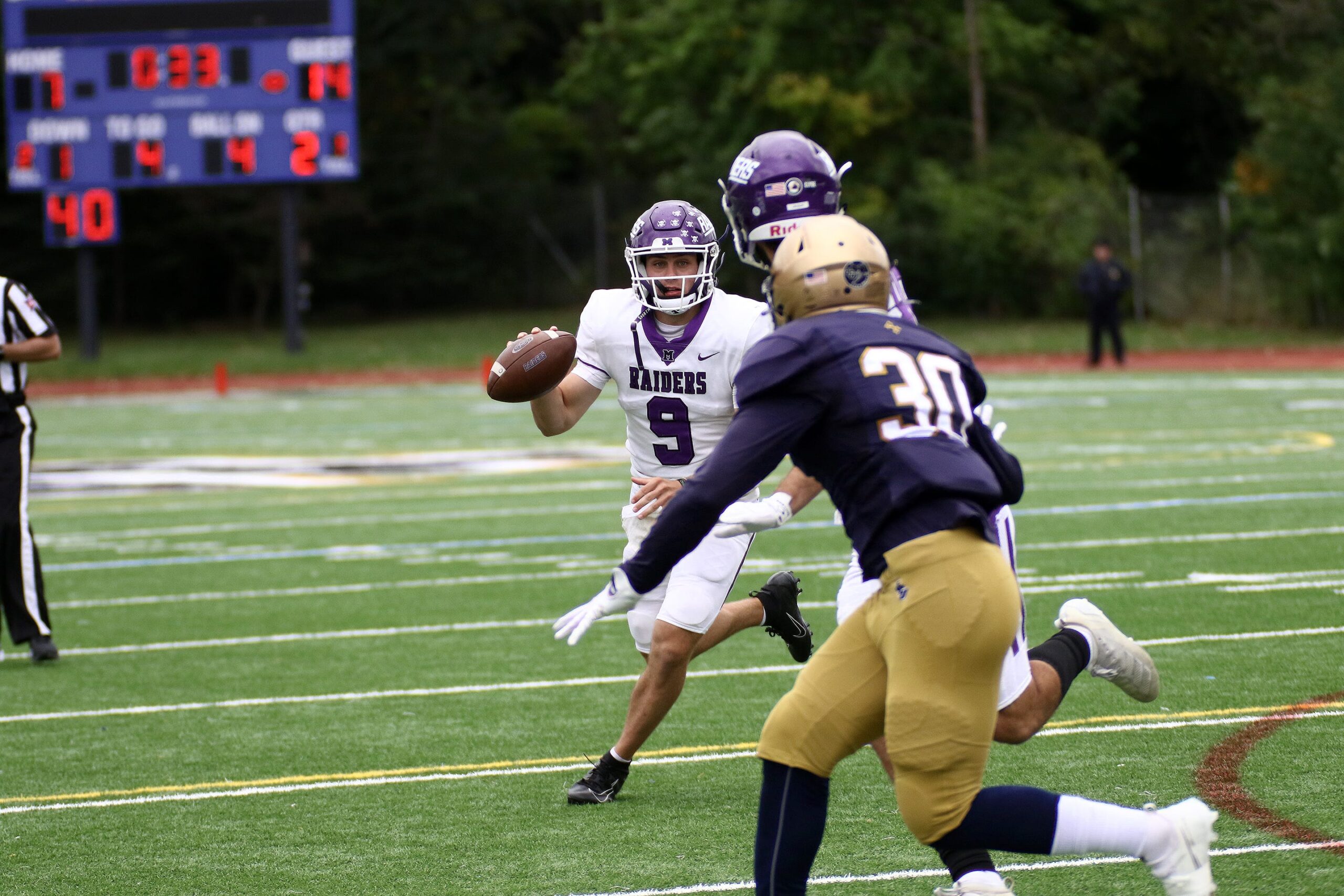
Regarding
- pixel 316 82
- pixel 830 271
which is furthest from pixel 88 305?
pixel 830 271

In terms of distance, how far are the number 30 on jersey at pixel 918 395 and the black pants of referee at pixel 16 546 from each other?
5092 millimetres

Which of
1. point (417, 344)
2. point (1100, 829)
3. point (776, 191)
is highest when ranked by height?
point (776, 191)

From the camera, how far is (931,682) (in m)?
3.18

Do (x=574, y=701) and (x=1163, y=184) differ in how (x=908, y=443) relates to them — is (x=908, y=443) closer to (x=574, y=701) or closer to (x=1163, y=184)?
(x=574, y=701)

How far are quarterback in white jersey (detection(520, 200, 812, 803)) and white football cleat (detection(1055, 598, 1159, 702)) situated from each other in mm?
1145

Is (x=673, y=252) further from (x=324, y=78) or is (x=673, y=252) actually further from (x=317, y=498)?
(x=324, y=78)

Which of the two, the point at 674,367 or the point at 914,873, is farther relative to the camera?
the point at 674,367

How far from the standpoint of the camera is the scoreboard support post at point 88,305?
1105 inches

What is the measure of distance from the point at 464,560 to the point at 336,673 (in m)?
2.94

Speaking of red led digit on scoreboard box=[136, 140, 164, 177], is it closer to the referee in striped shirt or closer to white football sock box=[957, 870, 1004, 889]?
the referee in striped shirt

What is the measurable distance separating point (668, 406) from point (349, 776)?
1551mm

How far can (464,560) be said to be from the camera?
32.2 feet

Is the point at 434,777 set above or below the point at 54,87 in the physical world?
below

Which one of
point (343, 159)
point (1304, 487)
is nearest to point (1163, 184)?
point (343, 159)
